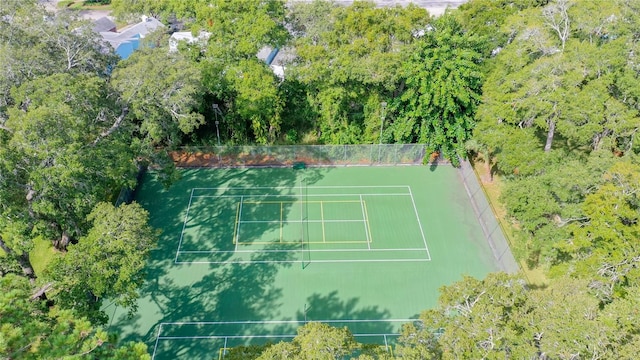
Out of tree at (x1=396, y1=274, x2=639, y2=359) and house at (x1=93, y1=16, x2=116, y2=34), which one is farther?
house at (x1=93, y1=16, x2=116, y2=34)

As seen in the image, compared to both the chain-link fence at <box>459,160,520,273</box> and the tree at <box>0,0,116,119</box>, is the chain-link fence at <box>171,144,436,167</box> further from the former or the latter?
the tree at <box>0,0,116,119</box>

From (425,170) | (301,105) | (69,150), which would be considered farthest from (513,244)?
(69,150)

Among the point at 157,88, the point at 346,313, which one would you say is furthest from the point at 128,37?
the point at 346,313

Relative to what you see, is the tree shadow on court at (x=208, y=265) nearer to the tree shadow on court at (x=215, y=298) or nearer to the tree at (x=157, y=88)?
the tree shadow on court at (x=215, y=298)

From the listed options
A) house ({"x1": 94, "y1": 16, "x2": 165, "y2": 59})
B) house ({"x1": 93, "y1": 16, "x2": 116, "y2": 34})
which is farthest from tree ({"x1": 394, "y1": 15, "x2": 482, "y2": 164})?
house ({"x1": 93, "y1": 16, "x2": 116, "y2": 34})

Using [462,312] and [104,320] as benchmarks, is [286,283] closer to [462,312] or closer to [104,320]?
[104,320]

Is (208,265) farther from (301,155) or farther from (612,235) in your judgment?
(612,235)
